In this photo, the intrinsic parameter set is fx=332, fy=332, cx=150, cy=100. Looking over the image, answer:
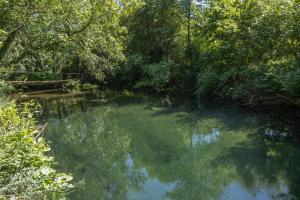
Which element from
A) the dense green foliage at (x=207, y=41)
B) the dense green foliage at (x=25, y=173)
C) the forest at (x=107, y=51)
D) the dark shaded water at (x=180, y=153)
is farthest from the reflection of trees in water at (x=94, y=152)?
the dense green foliage at (x=207, y=41)

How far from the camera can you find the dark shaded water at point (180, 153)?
607cm

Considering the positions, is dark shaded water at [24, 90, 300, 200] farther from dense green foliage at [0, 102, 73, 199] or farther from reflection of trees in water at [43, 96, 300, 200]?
dense green foliage at [0, 102, 73, 199]

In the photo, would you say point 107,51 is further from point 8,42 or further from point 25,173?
point 25,173

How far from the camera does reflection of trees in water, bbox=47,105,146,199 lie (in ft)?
20.9

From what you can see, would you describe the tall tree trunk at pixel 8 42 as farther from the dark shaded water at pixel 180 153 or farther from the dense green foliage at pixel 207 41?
the dark shaded water at pixel 180 153

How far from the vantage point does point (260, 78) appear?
1185cm

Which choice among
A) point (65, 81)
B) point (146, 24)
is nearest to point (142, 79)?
point (146, 24)

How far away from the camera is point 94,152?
886cm

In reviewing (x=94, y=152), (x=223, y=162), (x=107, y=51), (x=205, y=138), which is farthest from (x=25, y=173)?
(x=107, y=51)

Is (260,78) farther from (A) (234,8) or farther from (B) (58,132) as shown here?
(B) (58,132)

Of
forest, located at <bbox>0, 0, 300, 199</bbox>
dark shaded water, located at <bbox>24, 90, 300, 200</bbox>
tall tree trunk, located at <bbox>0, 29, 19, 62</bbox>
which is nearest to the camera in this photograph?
forest, located at <bbox>0, 0, 300, 199</bbox>

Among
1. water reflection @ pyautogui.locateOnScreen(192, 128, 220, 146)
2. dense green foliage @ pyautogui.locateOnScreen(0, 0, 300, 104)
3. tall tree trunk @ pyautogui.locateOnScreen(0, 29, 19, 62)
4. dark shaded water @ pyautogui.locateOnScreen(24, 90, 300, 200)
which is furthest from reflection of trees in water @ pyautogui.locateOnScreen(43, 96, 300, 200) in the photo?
tall tree trunk @ pyautogui.locateOnScreen(0, 29, 19, 62)

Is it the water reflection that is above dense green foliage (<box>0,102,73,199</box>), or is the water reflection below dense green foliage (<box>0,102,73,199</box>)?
below

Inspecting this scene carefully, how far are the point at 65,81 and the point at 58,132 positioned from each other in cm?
1333
